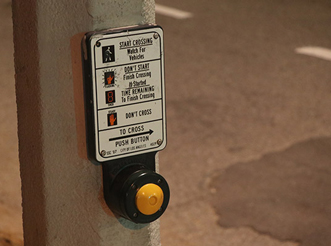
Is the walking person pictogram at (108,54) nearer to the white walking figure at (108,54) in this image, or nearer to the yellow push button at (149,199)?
the white walking figure at (108,54)

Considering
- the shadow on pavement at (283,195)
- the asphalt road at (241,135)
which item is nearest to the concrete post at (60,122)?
the asphalt road at (241,135)

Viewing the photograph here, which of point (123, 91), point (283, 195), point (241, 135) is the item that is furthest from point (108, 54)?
point (241, 135)

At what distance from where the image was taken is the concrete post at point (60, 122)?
5.43 feet

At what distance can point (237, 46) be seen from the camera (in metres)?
7.16

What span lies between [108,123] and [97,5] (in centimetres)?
30

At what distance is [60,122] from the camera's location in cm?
172

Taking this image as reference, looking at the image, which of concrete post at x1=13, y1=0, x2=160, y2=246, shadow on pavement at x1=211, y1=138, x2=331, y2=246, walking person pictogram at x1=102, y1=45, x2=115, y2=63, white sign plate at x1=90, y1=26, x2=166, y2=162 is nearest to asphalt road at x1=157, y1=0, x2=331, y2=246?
shadow on pavement at x1=211, y1=138, x2=331, y2=246

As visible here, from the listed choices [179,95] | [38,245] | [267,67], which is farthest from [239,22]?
[38,245]

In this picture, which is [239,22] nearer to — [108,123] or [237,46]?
[237,46]

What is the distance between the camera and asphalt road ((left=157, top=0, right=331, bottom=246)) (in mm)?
4258

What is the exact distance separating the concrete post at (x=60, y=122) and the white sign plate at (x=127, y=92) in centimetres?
6

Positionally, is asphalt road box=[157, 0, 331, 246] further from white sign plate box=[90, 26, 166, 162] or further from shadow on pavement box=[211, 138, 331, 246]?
white sign plate box=[90, 26, 166, 162]

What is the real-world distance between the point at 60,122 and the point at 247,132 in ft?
12.3

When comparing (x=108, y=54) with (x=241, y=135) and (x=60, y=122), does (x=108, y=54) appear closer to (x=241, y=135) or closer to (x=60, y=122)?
(x=60, y=122)
